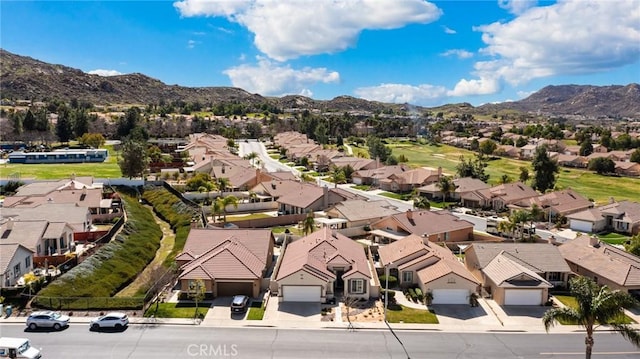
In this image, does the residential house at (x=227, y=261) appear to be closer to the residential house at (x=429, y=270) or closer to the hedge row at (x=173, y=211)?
the hedge row at (x=173, y=211)

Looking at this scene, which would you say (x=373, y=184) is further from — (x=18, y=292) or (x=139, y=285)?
(x=18, y=292)

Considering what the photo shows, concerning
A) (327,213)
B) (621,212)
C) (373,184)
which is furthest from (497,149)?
(327,213)

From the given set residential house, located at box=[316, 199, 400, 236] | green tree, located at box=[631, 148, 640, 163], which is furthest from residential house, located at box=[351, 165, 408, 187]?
green tree, located at box=[631, 148, 640, 163]

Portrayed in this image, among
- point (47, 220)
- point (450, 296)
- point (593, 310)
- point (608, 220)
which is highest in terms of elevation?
point (593, 310)

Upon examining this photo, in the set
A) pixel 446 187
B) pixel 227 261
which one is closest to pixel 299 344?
pixel 227 261

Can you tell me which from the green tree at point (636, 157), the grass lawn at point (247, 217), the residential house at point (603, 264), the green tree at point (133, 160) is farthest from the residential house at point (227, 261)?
the green tree at point (636, 157)

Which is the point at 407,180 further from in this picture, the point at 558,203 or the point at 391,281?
the point at 391,281

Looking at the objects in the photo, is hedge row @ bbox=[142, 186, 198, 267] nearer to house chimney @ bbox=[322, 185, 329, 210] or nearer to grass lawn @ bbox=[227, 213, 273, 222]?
grass lawn @ bbox=[227, 213, 273, 222]
